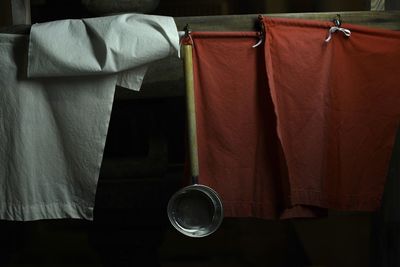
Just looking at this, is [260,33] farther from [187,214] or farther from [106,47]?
[187,214]

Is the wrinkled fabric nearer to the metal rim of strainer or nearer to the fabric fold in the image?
the metal rim of strainer

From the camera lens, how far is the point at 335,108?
2.91 meters

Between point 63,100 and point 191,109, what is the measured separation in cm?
73

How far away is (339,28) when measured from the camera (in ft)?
9.35

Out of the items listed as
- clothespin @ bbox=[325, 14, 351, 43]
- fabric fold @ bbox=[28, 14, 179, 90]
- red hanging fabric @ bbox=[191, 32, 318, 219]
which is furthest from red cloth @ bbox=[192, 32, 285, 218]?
clothespin @ bbox=[325, 14, 351, 43]

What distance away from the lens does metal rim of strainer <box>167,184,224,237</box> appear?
2.78m

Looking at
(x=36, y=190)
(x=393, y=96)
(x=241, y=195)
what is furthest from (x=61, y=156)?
(x=393, y=96)

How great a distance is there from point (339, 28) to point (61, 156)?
1772 mm

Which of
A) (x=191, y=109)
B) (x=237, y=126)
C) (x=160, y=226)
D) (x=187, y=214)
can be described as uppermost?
(x=191, y=109)

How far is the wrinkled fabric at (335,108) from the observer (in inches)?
112

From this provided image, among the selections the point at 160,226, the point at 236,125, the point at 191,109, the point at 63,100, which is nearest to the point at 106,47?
the point at 63,100

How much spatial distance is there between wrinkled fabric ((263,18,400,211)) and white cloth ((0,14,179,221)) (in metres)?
0.74

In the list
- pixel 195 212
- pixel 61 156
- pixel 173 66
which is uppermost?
pixel 173 66

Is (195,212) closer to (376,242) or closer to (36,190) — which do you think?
(36,190)
